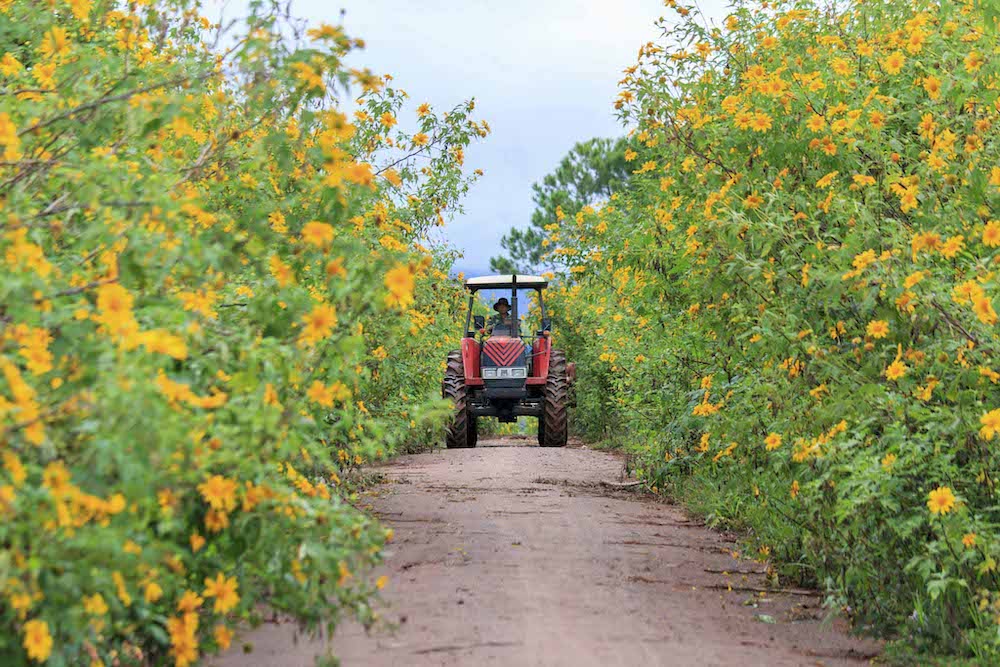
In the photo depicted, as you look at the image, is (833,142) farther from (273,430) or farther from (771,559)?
(273,430)

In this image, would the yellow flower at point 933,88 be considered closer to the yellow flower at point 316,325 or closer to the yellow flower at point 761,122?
the yellow flower at point 761,122

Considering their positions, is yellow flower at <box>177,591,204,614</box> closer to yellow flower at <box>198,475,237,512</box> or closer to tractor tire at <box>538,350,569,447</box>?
yellow flower at <box>198,475,237,512</box>

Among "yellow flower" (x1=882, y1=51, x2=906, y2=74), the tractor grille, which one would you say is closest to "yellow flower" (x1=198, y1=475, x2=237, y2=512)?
"yellow flower" (x1=882, y1=51, x2=906, y2=74)

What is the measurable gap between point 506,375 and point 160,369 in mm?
16429

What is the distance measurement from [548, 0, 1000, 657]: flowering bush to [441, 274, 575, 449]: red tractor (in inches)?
421

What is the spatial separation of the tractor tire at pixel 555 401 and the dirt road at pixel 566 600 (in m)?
8.69

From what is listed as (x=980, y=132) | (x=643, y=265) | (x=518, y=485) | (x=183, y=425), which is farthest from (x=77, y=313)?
(x=518, y=485)

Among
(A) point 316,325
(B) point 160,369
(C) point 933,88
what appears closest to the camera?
(B) point 160,369

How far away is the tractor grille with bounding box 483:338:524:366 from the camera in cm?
1972

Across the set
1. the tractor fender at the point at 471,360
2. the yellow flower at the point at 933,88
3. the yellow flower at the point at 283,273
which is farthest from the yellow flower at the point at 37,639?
the tractor fender at the point at 471,360

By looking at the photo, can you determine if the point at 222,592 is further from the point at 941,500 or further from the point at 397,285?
the point at 941,500

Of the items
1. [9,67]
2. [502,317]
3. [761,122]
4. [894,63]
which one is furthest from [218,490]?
[502,317]

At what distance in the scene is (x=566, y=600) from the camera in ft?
21.2

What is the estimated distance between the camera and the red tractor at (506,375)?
19.5 m
